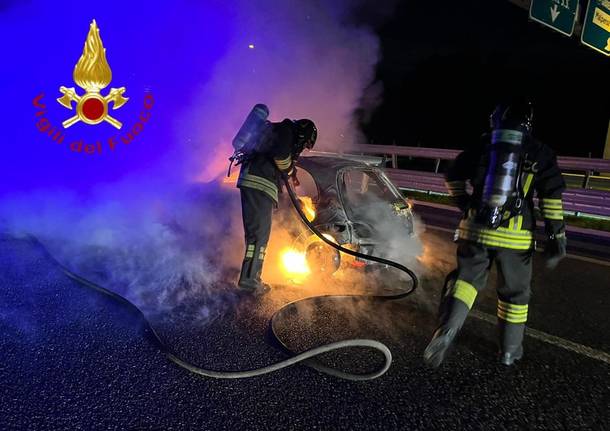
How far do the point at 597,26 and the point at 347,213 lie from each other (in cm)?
953

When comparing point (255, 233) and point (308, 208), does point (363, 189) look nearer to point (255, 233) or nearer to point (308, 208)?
point (308, 208)

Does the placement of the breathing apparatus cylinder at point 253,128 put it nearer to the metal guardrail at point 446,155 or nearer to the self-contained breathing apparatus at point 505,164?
the self-contained breathing apparatus at point 505,164

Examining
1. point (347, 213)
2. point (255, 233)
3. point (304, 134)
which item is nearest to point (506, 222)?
point (347, 213)

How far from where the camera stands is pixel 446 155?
11.2 m

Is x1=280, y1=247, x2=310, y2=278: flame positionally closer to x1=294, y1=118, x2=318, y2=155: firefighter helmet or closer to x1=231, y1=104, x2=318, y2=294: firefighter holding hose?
x1=231, y1=104, x2=318, y2=294: firefighter holding hose

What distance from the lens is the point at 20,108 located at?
7.34 m

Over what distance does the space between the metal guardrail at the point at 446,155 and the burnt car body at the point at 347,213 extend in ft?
19.6

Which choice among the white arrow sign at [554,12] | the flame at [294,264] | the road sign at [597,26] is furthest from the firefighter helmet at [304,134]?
the road sign at [597,26]

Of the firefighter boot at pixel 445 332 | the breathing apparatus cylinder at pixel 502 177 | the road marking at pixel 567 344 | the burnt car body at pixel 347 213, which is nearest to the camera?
the breathing apparatus cylinder at pixel 502 177

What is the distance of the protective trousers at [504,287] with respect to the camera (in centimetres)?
284

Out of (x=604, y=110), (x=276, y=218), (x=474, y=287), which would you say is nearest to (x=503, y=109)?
(x=474, y=287)

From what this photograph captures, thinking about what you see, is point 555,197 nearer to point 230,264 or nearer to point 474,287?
point 474,287

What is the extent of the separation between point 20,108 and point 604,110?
30734mm

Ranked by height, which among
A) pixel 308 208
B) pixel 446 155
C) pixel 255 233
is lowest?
pixel 255 233
